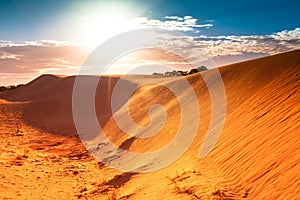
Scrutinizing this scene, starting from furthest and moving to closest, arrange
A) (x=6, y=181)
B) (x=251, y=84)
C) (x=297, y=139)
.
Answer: (x=251, y=84)
(x=6, y=181)
(x=297, y=139)

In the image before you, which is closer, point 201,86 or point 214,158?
point 214,158

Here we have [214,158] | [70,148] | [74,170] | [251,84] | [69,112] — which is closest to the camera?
[214,158]

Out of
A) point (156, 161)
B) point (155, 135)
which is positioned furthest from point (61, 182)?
point (155, 135)

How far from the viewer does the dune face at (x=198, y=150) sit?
6.59 meters

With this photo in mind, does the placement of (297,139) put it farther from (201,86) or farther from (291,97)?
(201,86)

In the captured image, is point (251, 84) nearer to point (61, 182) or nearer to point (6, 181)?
point (61, 182)

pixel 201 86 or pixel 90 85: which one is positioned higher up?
pixel 90 85

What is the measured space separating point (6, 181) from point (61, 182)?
75.6 inches

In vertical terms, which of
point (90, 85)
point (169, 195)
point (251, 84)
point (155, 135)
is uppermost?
point (90, 85)

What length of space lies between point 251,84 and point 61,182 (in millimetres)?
8947

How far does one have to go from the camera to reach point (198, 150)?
31.3 feet

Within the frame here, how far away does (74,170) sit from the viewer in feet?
38.5

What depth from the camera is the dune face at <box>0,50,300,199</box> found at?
6586 mm

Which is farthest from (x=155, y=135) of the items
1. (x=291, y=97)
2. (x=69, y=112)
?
(x=69, y=112)
